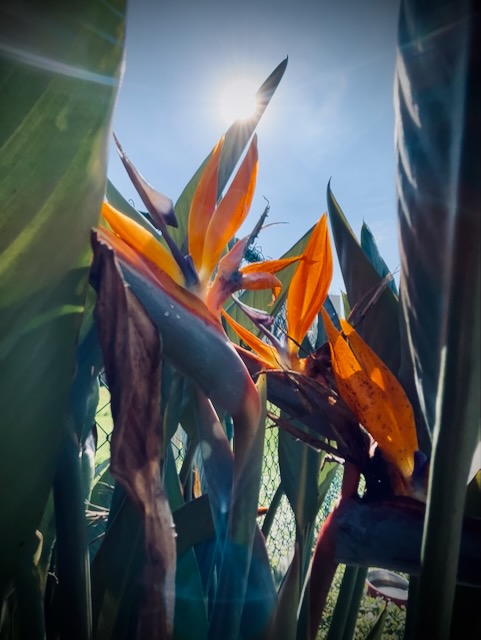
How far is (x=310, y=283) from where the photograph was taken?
0.35 meters

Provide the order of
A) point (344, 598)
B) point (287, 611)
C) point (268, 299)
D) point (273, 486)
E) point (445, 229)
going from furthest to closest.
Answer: point (273, 486), point (268, 299), point (344, 598), point (287, 611), point (445, 229)

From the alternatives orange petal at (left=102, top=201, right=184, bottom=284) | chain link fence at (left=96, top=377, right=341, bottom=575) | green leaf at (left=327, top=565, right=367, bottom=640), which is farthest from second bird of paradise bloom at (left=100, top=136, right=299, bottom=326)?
green leaf at (left=327, top=565, right=367, bottom=640)

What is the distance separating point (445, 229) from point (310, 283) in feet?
0.57

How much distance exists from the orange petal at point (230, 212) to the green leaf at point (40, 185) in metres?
0.11

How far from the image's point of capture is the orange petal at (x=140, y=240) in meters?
0.29

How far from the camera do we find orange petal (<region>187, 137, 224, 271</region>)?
12.6 inches

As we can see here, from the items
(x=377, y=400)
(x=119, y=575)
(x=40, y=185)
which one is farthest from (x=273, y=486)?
(x=40, y=185)

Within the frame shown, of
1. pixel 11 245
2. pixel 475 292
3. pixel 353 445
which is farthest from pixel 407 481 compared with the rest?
pixel 11 245

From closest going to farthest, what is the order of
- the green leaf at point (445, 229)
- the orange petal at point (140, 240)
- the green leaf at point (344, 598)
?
the green leaf at point (445, 229) → the orange petal at point (140, 240) → the green leaf at point (344, 598)

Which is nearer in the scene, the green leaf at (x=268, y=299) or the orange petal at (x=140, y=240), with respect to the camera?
the orange petal at (x=140, y=240)

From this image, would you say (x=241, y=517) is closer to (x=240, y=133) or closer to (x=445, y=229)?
(x=445, y=229)

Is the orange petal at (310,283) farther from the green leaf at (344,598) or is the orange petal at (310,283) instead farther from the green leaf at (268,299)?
the green leaf at (344,598)

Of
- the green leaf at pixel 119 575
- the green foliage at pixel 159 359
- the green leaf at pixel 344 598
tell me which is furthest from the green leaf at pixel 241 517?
the green leaf at pixel 344 598

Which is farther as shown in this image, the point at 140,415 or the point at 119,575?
the point at 119,575
